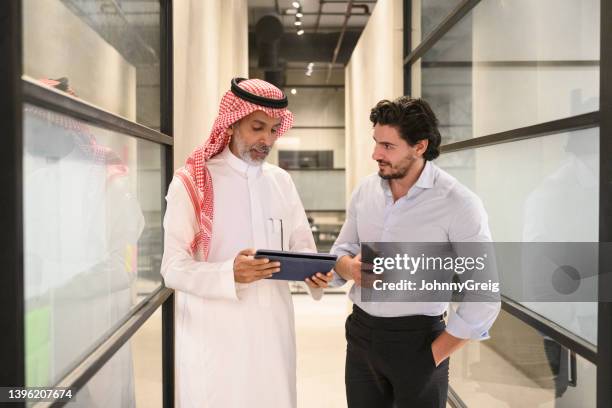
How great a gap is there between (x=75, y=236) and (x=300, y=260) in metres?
0.67

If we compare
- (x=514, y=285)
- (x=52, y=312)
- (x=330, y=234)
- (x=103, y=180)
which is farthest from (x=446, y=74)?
(x=330, y=234)

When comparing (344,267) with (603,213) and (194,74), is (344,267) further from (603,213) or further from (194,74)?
(194,74)

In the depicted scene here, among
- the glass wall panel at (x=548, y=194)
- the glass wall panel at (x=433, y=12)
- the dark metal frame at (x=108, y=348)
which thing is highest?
the glass wall panel at (x=433, y=12)

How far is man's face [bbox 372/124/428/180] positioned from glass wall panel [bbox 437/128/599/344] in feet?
1.38

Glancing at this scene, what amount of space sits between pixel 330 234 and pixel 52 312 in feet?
31.9

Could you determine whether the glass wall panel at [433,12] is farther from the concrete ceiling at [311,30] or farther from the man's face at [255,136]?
the concrete ceiling at [311,30]

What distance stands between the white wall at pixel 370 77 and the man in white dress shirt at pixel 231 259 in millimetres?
2452

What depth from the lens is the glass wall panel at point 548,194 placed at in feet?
5.57

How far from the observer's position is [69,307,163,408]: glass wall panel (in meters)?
1.79

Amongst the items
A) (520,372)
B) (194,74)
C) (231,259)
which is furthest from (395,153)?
(194,74)

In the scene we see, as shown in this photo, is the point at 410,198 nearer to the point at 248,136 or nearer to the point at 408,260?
the point at 408,260

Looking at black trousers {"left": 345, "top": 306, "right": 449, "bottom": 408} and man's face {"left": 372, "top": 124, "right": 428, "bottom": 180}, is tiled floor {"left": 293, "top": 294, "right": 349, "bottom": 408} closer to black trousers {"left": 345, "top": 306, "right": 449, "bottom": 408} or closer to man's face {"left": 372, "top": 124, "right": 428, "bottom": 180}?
black trousers {"left": 345, "top": 306, "right": 449, "bottom": 408}

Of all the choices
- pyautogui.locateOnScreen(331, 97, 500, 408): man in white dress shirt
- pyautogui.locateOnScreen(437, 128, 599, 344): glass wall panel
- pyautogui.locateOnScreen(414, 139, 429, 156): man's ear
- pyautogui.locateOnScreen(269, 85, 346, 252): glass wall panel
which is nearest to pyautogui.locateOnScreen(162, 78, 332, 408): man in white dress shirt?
pyautogui.locateOnScreen(331, 97, 500, 408): man in white dress shirt

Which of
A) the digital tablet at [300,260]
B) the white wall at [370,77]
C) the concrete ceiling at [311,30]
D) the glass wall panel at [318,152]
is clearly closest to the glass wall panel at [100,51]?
the digital tablet at [300,260]
